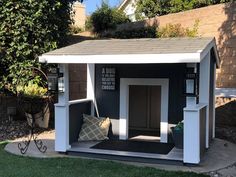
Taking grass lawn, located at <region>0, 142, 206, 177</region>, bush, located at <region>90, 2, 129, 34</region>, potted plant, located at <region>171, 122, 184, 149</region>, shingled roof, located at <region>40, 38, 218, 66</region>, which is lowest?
grass lawn, located at <region>0, 142, 206, 177</region>

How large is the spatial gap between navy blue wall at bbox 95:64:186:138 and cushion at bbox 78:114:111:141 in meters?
0.27

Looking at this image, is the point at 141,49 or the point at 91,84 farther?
the point at 91,84

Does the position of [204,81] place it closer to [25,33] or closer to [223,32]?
[25,33]

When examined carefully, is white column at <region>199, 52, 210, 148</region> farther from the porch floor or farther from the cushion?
the cushion

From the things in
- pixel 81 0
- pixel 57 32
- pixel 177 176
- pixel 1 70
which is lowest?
pixel 177 176

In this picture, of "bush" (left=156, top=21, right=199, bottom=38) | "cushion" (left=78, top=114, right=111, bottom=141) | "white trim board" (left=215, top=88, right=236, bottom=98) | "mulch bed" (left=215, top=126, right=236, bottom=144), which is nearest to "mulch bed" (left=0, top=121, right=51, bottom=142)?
"cushion" (left=78, top=114, right=111, bottom=141)

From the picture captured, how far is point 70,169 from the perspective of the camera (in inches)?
282

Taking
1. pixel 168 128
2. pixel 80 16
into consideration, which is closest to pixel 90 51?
pixel 168 128

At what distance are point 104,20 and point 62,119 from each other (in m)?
12.3

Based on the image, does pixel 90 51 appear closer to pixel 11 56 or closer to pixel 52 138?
pixel 52 138

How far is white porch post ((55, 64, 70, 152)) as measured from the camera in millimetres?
8523

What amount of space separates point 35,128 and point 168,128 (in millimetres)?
4121

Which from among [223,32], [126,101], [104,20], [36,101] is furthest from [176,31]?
[36,101]

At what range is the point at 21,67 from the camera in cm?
1152
